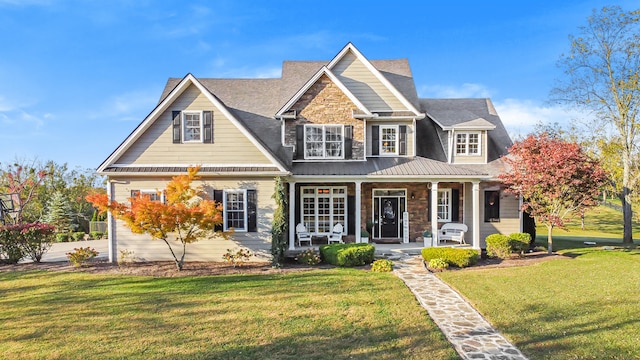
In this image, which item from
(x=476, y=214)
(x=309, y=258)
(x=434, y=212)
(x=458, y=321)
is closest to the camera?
(x=458, y=321)

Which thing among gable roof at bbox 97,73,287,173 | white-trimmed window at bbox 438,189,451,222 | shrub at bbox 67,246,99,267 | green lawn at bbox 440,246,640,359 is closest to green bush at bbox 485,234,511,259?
green lawn at bbox 440,246,640,359

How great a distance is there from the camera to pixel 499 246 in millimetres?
13250

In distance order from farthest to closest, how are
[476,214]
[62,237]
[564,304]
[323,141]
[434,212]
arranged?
1. [62,237]
2. [323,141]
3. [476,214]
4. [434,212]
5. [564,304]

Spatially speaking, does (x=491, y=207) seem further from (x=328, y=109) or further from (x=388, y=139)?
(x=328, y=109)

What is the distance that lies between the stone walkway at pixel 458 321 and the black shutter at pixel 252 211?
226 inches

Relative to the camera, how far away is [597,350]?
18.7 ft

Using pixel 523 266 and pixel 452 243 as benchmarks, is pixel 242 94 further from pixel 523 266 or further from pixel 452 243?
pixel 523 266

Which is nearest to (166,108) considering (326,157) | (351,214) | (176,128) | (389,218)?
(176,128)

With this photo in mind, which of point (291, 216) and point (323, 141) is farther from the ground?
point (323, 141)

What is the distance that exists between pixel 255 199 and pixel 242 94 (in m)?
8.30

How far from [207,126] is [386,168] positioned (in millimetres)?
7866

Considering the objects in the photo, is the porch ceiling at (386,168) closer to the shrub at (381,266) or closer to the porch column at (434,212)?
the porch column at (434,212)

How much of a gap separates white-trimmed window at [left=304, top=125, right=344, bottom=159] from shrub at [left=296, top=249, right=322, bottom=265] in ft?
16.4

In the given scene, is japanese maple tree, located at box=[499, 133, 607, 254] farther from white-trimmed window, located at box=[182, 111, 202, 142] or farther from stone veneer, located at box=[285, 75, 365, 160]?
white-trimmed window, located at box=[182, 111, 202, 142]
